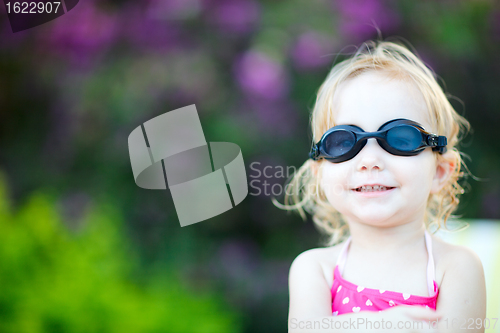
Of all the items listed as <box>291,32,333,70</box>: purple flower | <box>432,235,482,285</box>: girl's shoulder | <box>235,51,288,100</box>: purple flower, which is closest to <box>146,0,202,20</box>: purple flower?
<box>235,51,288,100</box>: purple flower

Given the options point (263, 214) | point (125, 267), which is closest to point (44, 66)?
point (125, 267)

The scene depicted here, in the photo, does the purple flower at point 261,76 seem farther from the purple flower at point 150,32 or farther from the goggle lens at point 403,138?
the goggle lens at point 403,138

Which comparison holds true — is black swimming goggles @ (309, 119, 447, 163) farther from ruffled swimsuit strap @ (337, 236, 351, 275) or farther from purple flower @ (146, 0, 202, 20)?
purple flower @ (146, 0, 202, 20)

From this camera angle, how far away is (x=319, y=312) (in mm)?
1469

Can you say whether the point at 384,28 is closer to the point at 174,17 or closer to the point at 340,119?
the point at 174,17

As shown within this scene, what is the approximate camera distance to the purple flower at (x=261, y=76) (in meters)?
3.12

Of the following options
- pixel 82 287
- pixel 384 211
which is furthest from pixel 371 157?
pixel 82 287

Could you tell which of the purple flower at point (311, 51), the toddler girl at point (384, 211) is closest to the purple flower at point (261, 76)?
the purple flower at point (311, 51)

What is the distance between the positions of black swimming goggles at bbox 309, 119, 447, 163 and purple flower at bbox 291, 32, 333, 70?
1.75 metres

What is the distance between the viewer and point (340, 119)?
1.52 m

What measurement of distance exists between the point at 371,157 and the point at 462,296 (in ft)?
1.62

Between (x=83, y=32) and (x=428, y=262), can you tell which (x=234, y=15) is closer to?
(x=83, y=32)

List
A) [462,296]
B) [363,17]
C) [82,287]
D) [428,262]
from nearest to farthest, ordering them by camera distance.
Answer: [462,296]
[428,262]
[82,287]
[363,17]

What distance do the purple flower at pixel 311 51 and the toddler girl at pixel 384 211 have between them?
1.54 meters
